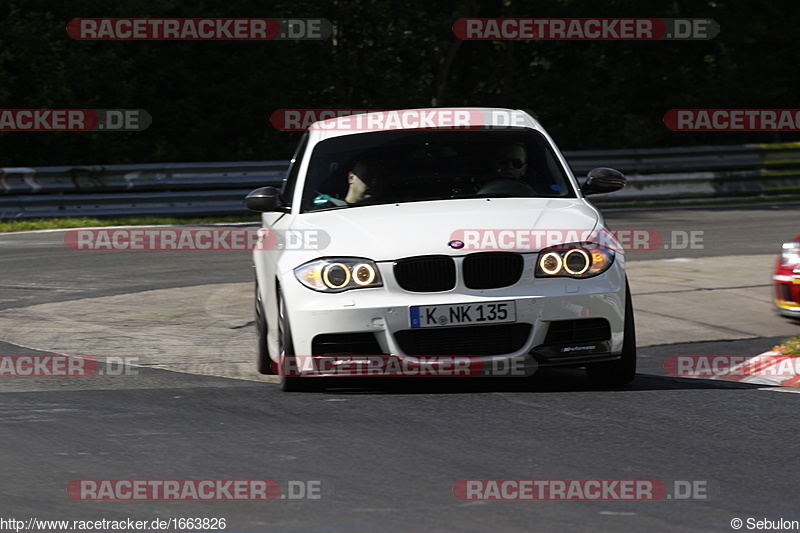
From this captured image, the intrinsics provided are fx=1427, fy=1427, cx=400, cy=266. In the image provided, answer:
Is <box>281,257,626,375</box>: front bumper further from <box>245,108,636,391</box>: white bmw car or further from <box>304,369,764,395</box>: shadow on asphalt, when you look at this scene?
<box>304,369,764,395</box>: shadow on asphalt

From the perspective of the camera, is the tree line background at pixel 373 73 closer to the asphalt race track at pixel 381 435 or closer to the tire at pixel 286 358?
the asphalt race track at pixel 381 435

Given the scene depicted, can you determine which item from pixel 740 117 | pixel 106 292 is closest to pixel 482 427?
pixel 106 292

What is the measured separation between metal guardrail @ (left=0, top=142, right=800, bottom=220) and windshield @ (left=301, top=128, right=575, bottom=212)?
11.4m

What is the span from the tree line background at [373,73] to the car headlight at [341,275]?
48.1ft

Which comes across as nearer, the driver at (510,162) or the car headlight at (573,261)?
the car headlight at (573,261)

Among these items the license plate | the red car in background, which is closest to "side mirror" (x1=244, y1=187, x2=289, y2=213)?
the license plate

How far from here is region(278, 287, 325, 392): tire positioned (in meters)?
7.64

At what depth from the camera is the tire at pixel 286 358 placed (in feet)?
25.1

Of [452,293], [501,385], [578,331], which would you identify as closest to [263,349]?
[501,385]

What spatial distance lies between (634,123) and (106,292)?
15.7 meters

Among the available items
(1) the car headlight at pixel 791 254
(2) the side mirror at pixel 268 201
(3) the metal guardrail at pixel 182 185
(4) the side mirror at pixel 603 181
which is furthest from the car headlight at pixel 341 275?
(3) the metal guardrail at pixel 182 185

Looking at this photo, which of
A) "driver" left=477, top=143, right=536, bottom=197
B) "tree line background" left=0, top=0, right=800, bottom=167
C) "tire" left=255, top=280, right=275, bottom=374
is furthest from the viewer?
"tree line background" left=0, top=0, right=800, bottom=167

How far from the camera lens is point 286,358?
7.70 m

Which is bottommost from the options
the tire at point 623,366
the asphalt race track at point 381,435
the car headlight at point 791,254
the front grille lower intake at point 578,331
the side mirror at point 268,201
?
the asphalt race track at point 381,435
